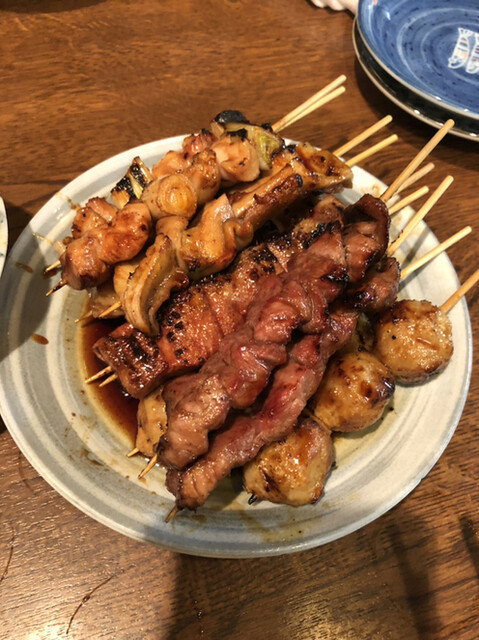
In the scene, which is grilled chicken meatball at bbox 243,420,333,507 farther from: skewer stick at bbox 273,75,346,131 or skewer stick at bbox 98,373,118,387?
skewer stick at bbox 273,75,346,131

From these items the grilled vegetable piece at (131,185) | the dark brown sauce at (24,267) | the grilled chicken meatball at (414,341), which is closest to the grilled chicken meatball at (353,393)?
the grilled chicken meatball at (414,341)

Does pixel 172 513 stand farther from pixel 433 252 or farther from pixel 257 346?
pixel 433 252

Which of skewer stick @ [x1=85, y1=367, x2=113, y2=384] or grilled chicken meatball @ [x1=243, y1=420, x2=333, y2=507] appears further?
skewer stick @ [x1=85, y1=367, x2=113, y2=384]

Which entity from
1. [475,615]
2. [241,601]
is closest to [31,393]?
[241,601]

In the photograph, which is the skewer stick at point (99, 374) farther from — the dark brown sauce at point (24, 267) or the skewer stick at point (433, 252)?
the skewer stick at point (433, 252)

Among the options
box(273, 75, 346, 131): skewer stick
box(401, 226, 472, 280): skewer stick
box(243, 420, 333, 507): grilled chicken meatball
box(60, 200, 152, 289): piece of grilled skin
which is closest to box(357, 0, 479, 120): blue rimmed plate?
box(273, 75, 346, 131): skewer stick

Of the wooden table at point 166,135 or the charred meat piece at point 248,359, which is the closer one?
the charred meat piece at point 248,359

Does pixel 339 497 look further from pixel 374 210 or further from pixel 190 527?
pixel 374 210
